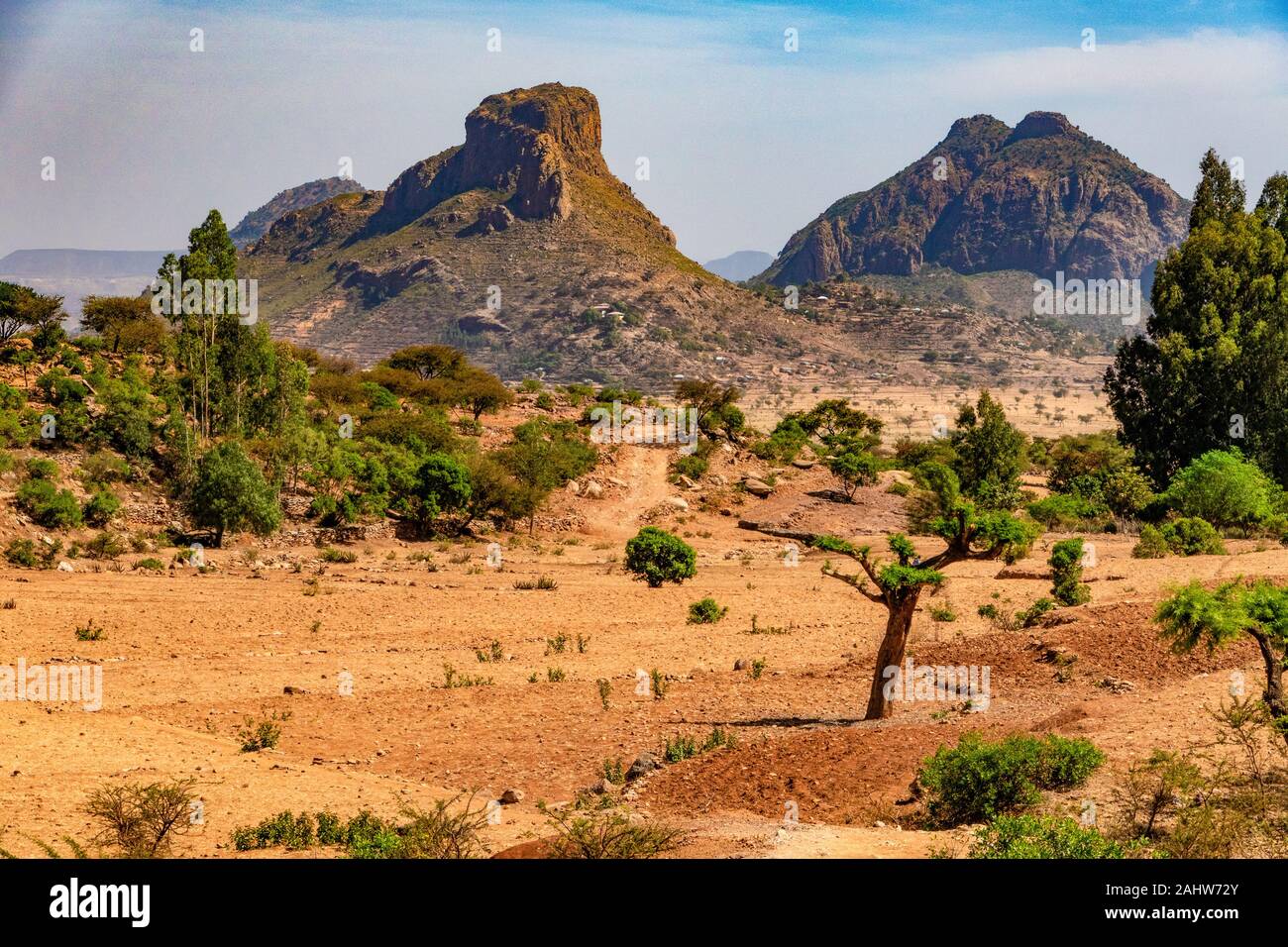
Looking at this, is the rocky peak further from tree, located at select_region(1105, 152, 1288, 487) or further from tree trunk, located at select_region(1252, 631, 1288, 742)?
tree trunk, located at select_region(1252, 631, 1288, 742)

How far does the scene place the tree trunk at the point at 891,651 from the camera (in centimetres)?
1241

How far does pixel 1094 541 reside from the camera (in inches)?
1065

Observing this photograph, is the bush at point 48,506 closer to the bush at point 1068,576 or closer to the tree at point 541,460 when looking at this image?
the tree at point 541,460

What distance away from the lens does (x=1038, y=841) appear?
7219 mm

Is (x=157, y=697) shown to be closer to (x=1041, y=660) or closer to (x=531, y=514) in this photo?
(x=1041, y=660)

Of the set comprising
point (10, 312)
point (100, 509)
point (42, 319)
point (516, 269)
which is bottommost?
point (100, 509)

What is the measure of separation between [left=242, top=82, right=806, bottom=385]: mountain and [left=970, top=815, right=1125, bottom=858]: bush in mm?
89377

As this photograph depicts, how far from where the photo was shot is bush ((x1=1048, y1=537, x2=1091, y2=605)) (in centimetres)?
1897

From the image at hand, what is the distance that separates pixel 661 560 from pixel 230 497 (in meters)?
11.0

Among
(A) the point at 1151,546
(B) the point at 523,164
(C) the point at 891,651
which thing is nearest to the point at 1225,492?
(A) the point at 1151,546

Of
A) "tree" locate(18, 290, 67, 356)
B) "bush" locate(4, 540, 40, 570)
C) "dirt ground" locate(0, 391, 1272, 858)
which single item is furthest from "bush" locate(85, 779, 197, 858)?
"tree" locate(18, 290, 67, 356)

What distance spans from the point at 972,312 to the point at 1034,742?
5405 inches

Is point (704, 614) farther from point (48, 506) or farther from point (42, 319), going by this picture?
point (42, 319)

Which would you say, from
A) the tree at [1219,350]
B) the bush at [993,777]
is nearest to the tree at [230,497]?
the bush at [993,777]
